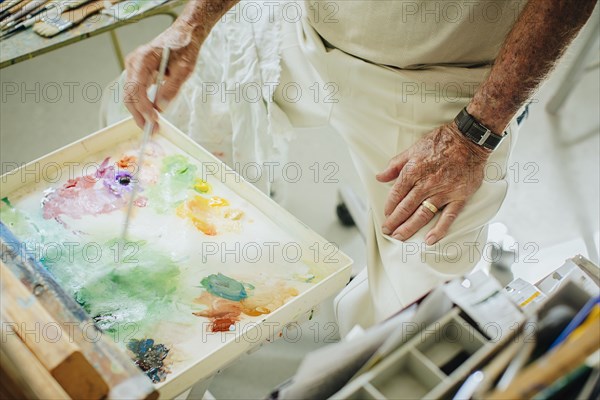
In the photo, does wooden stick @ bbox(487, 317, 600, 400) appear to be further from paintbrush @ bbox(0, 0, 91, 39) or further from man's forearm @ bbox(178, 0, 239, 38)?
paintbrush @ bbox(0, 0, 91, 39)

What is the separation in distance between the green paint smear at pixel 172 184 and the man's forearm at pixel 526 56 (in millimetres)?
678

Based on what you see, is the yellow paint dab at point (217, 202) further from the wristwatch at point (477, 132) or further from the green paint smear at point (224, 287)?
the wristwatch at point (477, 132)

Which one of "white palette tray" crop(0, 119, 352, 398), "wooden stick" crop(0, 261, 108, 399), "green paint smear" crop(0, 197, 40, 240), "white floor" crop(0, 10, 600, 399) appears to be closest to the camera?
"wooden stick" crop(0, 261, 108, 399)

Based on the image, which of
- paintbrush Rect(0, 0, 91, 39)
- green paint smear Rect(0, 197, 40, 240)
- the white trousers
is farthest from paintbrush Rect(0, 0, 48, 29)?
the white trousers

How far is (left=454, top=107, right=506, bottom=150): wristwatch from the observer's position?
1.20m

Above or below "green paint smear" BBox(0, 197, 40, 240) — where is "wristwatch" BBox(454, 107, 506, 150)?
above

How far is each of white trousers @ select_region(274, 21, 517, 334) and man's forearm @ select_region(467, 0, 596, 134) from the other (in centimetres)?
12

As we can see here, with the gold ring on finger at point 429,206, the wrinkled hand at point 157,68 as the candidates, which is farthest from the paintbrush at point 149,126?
the gold ring on finger at point 429,206

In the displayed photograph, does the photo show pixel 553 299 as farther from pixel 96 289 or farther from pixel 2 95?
pixel 2 95

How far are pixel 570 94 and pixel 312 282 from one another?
211 cm

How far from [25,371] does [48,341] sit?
5cm

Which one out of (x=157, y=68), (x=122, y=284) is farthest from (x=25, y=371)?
(x=157, y=68)

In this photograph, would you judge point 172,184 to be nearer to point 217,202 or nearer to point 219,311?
point 217,202

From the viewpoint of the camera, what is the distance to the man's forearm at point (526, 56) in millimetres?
1062
